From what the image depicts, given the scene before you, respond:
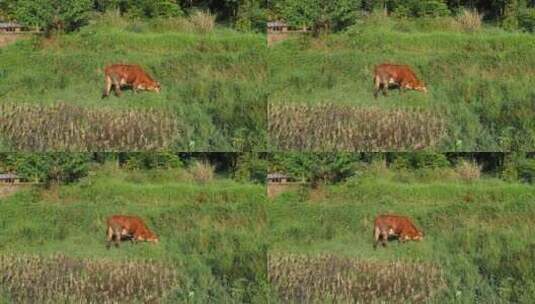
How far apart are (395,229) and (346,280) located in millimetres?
454

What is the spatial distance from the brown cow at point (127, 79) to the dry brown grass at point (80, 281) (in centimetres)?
112

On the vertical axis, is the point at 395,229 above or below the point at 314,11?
below

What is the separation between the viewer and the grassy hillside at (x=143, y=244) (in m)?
5.85

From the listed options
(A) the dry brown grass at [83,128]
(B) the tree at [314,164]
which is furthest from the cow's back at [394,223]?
(A) the dry brown grass at [83,128]

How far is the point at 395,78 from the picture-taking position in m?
5.83

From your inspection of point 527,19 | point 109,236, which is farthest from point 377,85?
point 109,236

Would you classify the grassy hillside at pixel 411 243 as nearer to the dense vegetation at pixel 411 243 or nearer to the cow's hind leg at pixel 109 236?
the dense vegetation at pixel 411 243

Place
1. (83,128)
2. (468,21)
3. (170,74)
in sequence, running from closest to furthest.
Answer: (83,128)
(170,74)
(468,21)

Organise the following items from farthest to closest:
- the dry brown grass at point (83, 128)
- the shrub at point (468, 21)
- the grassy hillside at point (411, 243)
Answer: the shrub at point (468, 21), the grassy hillside at point (411, 243), the dry brown grass at point (83, 128)

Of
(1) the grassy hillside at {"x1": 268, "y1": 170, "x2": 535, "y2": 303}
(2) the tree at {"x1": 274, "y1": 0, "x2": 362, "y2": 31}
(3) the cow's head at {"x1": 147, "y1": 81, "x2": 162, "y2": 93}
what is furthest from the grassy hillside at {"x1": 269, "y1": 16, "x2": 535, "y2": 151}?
(3) the cow's head at {"x1": 147, "y1": 81, "x2": 162, "y2": 93}

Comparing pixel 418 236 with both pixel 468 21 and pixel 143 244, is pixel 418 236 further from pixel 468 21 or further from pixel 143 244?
pixel 143 244

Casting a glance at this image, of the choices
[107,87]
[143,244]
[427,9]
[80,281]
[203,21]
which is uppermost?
[427,9]

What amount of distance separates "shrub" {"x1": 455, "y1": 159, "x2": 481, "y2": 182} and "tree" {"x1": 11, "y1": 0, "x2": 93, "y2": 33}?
8.54 ft

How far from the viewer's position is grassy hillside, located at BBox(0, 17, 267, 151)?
5.79 meters
